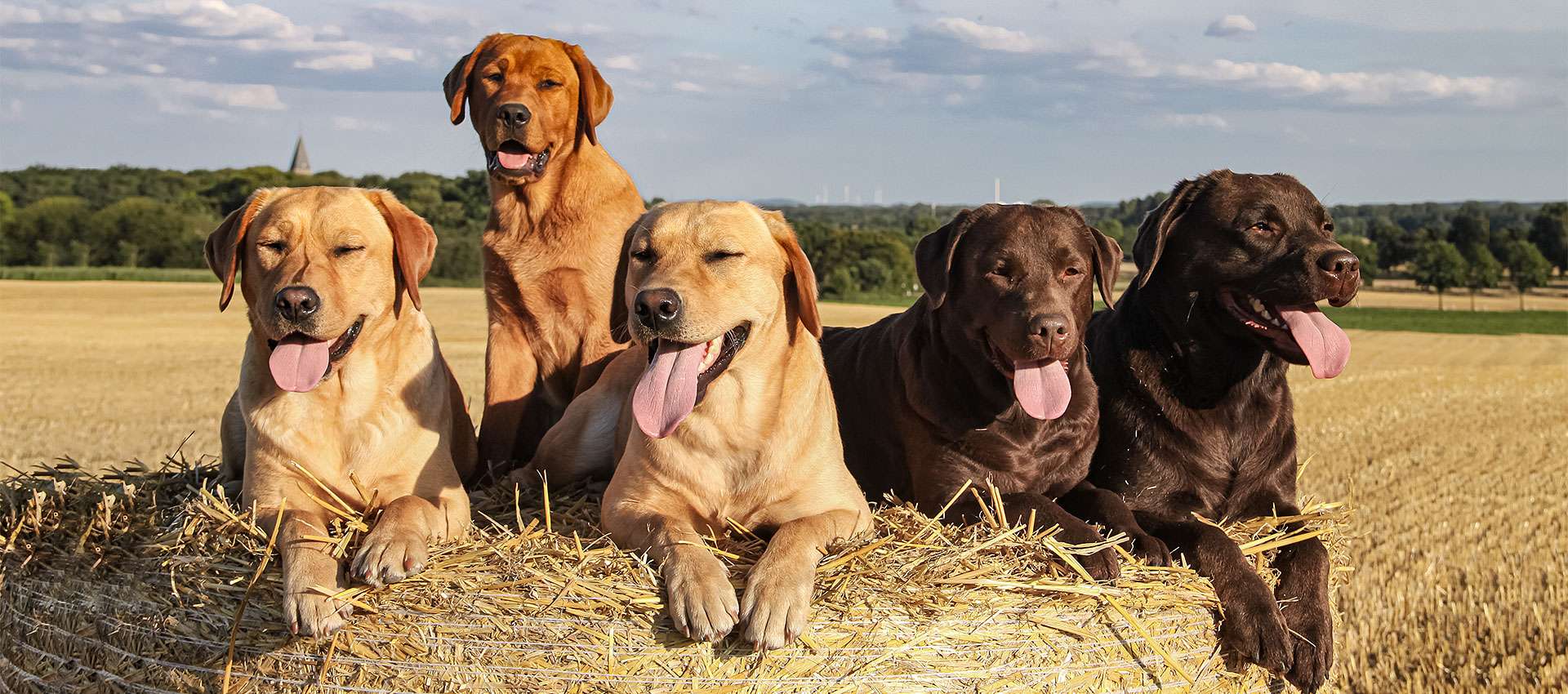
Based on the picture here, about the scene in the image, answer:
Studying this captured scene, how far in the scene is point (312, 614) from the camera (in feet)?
11.2

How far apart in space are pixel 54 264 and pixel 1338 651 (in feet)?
183

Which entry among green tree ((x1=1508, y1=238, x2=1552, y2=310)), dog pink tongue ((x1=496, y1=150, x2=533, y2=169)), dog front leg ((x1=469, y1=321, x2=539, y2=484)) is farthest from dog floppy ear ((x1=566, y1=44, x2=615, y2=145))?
green tree ((x1=1508, y1=238, x2=1552, y2=310))

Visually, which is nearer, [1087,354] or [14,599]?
[14,599]

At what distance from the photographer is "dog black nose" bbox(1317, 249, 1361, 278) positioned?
169 inches

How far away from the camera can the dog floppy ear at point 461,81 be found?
5.52 m

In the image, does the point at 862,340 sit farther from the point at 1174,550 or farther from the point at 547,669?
the point at 547,669

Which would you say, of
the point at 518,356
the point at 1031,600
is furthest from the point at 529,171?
the point at 1031,600

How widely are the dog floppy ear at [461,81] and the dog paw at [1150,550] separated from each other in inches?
134

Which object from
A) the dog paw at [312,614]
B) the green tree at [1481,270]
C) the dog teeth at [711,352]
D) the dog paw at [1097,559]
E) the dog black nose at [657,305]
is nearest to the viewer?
the dog paw at [312,614]

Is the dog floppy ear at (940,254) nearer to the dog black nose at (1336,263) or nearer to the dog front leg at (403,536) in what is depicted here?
the dog black nose at (1336,263)

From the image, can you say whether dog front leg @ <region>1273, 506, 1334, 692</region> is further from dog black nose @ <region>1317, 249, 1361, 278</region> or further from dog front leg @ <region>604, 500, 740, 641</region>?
dog front leg @ <region>604, 500, 740, 641</region>

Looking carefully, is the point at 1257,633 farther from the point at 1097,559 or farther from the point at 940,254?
the point at 940,254

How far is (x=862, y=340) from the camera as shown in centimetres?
567

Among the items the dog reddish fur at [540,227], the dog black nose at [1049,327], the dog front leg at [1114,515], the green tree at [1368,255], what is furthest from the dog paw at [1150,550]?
the green tree at [1368,255]
